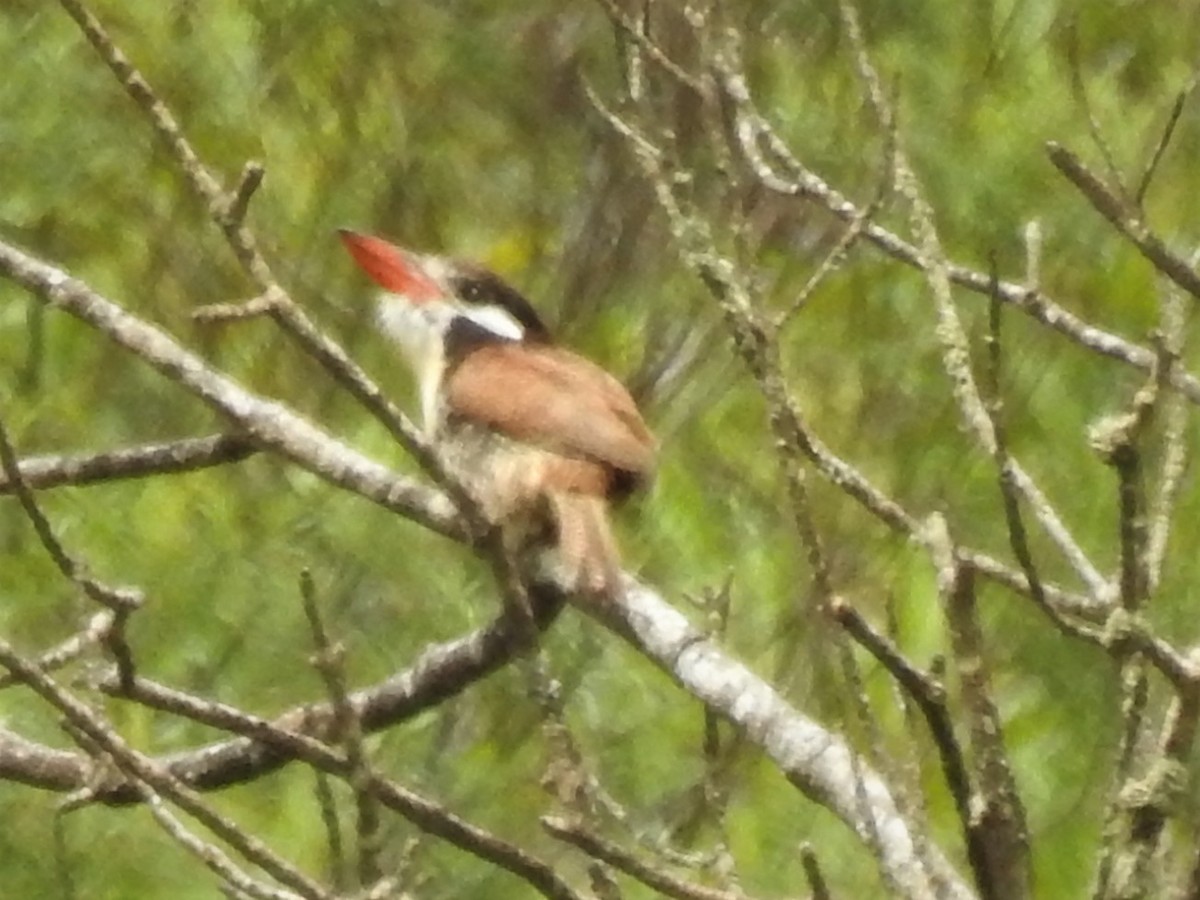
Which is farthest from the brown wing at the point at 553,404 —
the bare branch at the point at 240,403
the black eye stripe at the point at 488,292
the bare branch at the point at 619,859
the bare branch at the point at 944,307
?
the bare branch at the point at 619,859

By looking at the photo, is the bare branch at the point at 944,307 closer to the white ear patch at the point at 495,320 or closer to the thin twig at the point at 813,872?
the thin twig at the point at 813,872

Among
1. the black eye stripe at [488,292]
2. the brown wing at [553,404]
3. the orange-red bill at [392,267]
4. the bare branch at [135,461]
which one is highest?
the black eye stripe at [488,292]

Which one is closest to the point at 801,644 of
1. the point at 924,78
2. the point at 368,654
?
the point at 368,654

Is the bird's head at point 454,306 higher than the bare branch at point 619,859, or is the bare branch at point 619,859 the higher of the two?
the bird's head at point 454,306

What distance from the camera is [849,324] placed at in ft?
10.8

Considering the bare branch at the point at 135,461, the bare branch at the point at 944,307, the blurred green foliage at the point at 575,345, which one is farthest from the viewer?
the blurred green foliage at the point at 575,345

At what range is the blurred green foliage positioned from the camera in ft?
9.37

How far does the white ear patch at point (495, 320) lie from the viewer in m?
3.07

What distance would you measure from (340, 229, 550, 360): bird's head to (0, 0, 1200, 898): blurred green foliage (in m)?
0.19

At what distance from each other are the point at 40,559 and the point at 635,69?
4.52ft

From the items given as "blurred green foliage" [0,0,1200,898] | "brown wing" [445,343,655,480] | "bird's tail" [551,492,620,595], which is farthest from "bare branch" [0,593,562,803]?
"blurred green foliage" [0,0,1200,898]

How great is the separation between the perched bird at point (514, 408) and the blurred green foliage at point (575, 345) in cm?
20

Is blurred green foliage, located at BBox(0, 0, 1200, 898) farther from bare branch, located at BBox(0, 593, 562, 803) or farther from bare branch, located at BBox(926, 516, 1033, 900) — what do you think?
bare branch, located at BBox(926, 516, 1033, 900)

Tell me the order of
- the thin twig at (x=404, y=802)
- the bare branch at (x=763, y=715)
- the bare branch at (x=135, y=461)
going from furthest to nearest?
1. the bare branch at (x=135, y=461)
2. the bare branch at (x=763, y=715)
3. the thin twig at (x=404, y=802)
